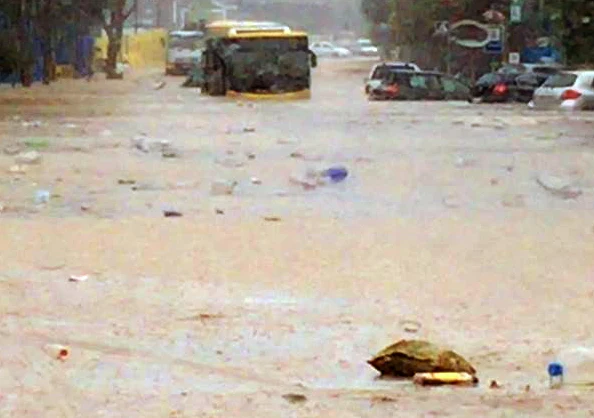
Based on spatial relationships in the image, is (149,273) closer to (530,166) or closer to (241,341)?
(241,341)

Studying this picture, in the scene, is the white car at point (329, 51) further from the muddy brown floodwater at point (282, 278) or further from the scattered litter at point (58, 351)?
Result: the scattered litter at point (58, 351)

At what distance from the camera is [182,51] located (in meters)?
87.1

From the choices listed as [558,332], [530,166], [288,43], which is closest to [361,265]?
[558,332]

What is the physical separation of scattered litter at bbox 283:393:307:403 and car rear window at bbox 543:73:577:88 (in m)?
37.4

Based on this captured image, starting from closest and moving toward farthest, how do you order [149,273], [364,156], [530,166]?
[149,273] < [530,166] < [364,156]

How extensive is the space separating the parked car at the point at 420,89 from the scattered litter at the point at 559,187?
98.7 ft

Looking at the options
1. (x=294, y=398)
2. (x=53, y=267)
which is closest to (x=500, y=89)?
(x=53, y=267)

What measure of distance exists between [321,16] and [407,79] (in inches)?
4080

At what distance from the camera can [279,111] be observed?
4288 centimetres

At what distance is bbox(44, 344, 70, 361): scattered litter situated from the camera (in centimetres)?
943

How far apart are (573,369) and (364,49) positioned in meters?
127

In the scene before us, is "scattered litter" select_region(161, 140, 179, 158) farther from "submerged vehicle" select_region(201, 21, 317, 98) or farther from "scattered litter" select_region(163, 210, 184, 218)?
"submerged vehicle" select_region(201, 21, 317, 98)

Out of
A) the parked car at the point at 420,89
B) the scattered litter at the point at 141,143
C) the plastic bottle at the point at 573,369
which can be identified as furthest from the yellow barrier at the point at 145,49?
the plastic bottle at the point at 573,369

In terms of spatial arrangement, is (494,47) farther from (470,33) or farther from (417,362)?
(417,362)
